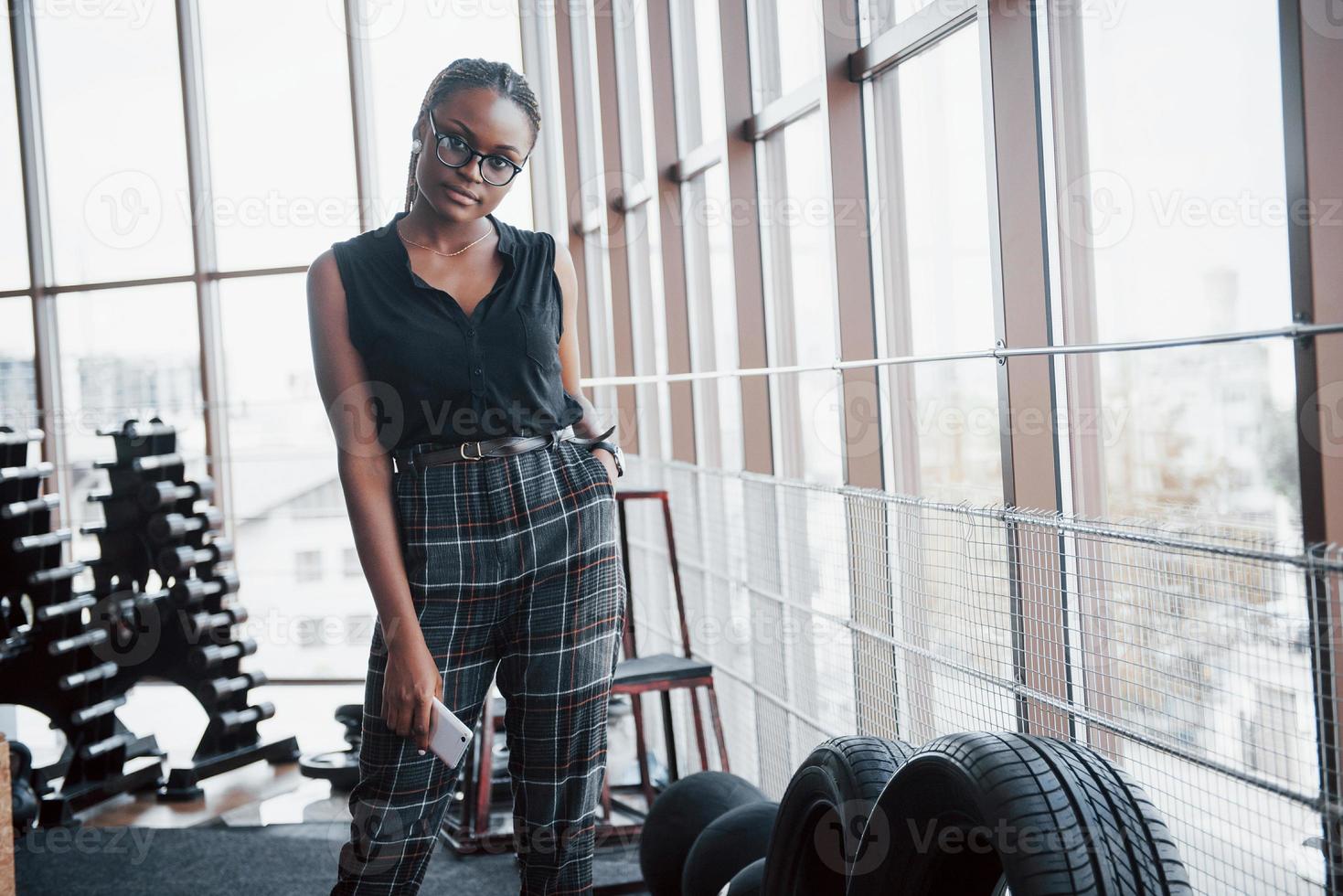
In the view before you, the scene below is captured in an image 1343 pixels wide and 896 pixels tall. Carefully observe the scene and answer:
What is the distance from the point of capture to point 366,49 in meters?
5.54

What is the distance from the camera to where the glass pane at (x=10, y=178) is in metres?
5.70

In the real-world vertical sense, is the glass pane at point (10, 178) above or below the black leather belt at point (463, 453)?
above

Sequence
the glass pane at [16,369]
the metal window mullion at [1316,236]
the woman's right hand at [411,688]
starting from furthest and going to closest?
the glass pane at [16,369], the woman's right hand at [411,688], the metal window mullion at [1316,236]

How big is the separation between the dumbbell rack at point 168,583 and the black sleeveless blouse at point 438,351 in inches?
111

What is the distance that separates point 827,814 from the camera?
70.5 inches

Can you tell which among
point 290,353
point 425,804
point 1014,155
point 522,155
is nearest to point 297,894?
point 425,804

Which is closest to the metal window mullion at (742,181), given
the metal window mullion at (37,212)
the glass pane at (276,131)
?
the glass pane at (276,131)

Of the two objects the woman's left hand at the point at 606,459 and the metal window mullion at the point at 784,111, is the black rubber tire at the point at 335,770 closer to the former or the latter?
the metal window mullion at the point at 784,111

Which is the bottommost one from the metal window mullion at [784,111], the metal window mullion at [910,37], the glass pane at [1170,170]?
the glass pane at [1170,170]

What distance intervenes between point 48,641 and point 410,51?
3.23 metres

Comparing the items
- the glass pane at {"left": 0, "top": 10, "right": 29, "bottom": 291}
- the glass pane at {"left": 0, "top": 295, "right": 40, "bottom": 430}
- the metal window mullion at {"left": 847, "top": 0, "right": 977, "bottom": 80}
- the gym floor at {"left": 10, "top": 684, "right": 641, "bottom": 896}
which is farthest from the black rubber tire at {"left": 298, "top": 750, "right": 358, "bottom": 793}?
the glass pane at {"left": 0, "top": 10, "right": 29, "bottom": 291}

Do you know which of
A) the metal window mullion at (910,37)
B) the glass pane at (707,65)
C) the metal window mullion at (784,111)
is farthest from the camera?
the glass pane at (707,65)

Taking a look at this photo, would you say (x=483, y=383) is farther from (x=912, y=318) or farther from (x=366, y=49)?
(x=366, y=49)

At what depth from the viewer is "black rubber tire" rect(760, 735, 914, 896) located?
65.8 inches
